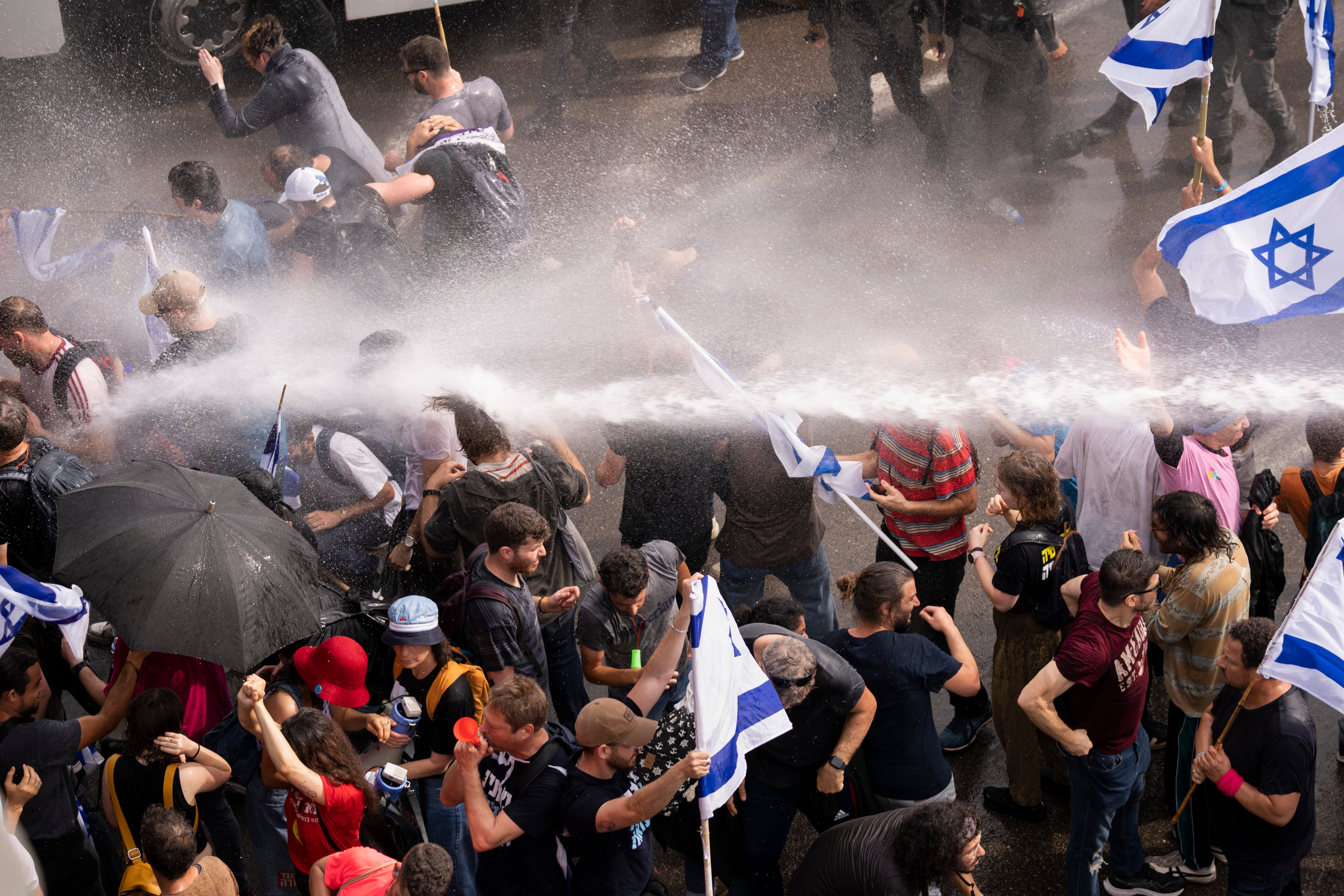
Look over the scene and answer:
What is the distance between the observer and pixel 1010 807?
5.29m

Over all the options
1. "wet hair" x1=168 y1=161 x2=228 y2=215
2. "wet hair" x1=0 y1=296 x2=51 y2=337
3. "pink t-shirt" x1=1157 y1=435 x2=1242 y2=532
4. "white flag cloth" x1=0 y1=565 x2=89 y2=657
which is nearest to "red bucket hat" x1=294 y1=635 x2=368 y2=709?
"white flag cloth" x1=0 y1=565 x2=89 y2=657

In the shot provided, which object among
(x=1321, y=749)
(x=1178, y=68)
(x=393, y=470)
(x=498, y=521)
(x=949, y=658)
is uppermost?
(x=1178, y=68)

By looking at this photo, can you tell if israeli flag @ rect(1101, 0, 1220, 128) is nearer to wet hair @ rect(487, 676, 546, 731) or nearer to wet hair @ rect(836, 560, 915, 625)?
wet hair @ rect(836, 560, 915, 625)

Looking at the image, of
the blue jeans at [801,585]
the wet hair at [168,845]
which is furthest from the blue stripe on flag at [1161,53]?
the wet hair at [168,845]

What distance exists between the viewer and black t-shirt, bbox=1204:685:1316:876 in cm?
421

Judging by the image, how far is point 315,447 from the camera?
6379 millimetres

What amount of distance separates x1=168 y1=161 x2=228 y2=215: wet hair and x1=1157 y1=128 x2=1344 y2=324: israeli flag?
5324 mm

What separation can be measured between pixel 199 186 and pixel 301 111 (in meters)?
1.23

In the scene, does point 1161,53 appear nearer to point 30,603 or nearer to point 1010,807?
point 1010,807

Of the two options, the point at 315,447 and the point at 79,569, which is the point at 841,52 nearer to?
the point at 315,447

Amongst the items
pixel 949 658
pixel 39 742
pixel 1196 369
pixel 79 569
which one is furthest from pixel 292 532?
pixel 1196 369

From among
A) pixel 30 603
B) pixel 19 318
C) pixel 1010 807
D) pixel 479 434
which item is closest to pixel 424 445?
pixel 479 434

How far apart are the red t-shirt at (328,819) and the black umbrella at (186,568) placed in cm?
51

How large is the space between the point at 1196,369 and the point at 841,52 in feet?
13.6
